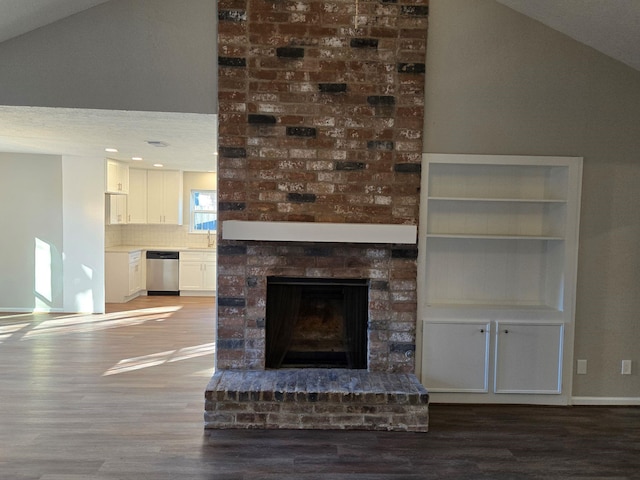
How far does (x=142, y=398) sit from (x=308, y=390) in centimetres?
145

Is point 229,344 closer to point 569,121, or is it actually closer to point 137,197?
point 569,121

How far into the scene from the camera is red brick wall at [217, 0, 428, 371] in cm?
315

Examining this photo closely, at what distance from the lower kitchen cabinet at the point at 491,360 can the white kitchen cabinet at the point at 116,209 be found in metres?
5.58

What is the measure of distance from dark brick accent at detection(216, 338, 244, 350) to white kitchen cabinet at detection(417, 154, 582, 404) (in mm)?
1433

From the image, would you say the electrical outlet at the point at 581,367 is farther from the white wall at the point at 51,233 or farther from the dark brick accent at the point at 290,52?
the white wall at the point at 51,233

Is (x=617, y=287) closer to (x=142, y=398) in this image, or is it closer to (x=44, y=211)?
(x=142, y=398)

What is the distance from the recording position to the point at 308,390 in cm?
292

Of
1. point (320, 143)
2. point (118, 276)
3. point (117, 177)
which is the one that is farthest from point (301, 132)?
point (118, 276)

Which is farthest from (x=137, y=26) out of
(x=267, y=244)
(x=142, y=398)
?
(x=142, y=398)

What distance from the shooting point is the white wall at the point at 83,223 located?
592cm

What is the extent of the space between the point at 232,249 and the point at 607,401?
3.27 meters

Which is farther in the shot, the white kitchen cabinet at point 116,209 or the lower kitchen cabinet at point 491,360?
the white kitchen cabinet at point 116,209

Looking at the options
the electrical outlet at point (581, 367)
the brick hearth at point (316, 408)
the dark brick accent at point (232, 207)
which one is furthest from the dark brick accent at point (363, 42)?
the electrical outlet at point (581, 367)

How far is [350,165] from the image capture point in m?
3.23
